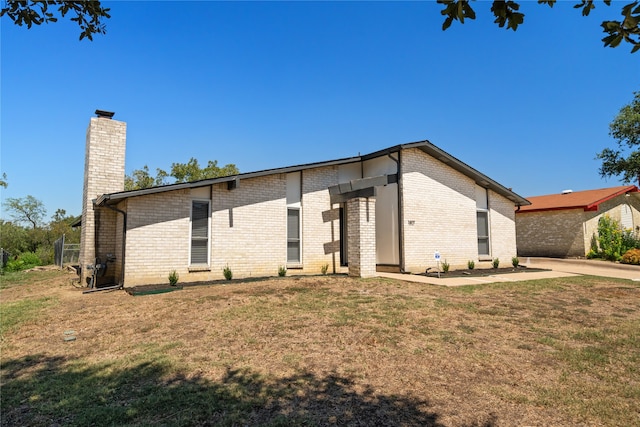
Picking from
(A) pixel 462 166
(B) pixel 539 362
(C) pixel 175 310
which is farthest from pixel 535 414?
(A) pixel 462 166

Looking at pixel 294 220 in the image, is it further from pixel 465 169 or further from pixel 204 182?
pixel 465 169

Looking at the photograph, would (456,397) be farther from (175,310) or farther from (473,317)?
(175,310)

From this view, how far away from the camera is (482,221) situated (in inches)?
687

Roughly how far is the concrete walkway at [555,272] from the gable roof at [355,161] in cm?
404

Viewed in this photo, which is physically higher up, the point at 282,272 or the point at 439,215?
the point at 439,215

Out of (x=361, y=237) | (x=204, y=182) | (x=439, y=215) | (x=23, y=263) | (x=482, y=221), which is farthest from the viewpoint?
(x=23, y=263)

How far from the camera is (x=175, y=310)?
763 cm

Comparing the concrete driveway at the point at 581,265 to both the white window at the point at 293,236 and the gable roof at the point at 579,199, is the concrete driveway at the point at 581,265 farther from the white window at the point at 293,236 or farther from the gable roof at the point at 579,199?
the white window at the point at 293,236

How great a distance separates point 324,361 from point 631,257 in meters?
22.8

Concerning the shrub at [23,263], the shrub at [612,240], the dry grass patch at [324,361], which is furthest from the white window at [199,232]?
the shrub at [612,240]

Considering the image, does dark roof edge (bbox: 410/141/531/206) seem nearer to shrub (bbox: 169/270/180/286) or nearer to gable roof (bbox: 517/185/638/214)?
gable roof (bbox: 517/185/638/214)

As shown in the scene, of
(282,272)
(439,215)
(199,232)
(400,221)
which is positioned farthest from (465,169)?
(199,232)

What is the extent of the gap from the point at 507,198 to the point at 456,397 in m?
17.0

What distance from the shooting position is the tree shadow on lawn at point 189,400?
3.32 meters
